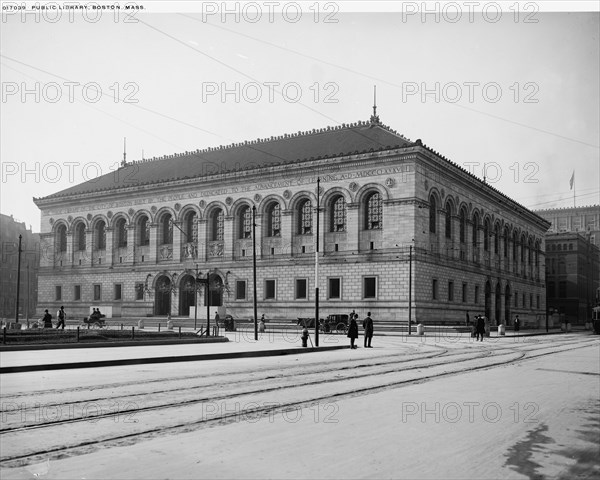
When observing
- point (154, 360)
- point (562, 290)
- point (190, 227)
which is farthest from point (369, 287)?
point (562, 290)

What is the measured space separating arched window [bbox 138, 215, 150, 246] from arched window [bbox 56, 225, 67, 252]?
32.8 ft

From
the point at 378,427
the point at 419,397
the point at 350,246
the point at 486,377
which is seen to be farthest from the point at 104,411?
the point at 350,246

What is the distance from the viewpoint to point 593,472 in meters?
6.65

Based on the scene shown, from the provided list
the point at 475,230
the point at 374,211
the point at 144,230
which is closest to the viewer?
the point at 374,211

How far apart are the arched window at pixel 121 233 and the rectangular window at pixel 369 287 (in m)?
25.1

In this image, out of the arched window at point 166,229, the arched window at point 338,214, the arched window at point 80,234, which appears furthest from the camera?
the arched window at point 80,234

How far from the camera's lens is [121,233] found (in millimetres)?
62281

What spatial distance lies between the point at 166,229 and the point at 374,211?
20.6m

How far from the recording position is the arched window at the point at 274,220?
52469 millimetres

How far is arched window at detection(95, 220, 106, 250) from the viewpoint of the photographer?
6319 cm

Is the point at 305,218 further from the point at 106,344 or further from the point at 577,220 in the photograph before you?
the point at 577,220

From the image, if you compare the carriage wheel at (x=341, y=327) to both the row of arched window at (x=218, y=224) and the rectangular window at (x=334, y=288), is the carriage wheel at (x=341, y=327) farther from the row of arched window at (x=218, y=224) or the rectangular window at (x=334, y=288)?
the row of arched window at (x=218, y=224)

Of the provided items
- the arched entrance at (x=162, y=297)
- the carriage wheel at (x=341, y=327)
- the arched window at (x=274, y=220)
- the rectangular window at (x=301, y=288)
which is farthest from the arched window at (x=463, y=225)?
the arched entrance at (x=162, y=297)

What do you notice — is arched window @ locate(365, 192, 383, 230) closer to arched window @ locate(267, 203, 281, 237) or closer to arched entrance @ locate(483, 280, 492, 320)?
arched window @ locate(267, 203, 281, 237)
